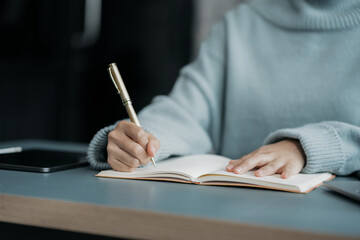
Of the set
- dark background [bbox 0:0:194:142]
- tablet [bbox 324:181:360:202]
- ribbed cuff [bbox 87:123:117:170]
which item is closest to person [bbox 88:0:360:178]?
ribbed cuff [bbox 87:123:117:170]

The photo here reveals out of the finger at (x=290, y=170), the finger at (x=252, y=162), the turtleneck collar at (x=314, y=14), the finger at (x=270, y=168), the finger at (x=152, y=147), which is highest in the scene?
the turtleneck collar at (x=314, y=14)

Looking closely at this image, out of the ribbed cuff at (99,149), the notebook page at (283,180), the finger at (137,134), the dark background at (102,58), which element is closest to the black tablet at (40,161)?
the ribbed cuff at (99,149)

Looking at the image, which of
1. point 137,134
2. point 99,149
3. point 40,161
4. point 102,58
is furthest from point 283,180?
point 102,58

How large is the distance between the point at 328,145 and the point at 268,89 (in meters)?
0.41

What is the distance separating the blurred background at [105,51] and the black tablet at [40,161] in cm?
188

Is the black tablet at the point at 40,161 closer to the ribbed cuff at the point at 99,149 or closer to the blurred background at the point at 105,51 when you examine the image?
the ribbed cuff at the point at 99,149

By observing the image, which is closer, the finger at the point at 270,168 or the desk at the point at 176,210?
the desk at the point at 176,210

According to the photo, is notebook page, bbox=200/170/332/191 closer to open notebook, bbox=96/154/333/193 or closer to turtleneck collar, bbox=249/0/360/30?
open notebook, bbox=96/154/333/193

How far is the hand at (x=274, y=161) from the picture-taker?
676 millimetres

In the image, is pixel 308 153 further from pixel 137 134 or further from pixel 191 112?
pixel 191 112

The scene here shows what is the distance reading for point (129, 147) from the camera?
0.70 meters

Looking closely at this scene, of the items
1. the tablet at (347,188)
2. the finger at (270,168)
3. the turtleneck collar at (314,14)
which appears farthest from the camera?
the turtleneck collar at (314,14)

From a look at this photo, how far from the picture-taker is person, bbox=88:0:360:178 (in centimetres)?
81

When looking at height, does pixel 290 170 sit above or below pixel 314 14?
below
